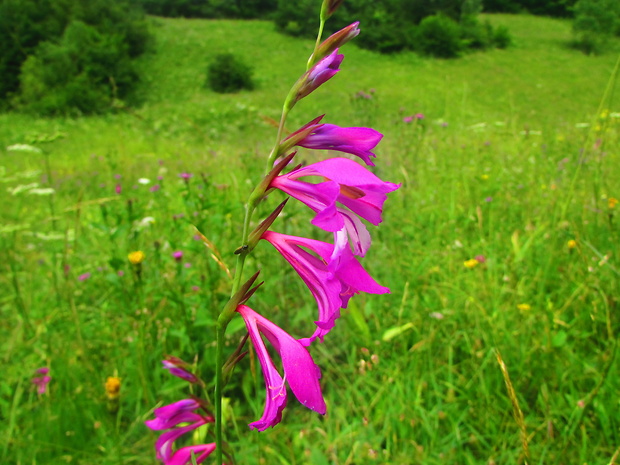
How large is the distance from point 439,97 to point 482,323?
14643mm

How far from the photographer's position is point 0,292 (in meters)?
2.87

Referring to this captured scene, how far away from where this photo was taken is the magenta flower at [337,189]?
0.59 metres

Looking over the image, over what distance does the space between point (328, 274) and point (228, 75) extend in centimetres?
1922

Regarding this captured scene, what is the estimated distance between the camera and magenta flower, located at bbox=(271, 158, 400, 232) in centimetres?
59

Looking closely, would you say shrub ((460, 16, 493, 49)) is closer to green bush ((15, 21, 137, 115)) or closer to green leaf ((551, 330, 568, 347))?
green bush ((15, 21, 137, 115))

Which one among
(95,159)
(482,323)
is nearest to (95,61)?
(95,159)

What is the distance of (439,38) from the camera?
22047 mm

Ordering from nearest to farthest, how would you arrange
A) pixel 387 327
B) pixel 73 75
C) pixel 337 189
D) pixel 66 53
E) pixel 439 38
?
pixel 337 189
pixel 387 327
pixel 66 53
pixel 73 75
pixel 439 38

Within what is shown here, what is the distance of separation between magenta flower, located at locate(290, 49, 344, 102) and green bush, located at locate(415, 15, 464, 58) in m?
23.9

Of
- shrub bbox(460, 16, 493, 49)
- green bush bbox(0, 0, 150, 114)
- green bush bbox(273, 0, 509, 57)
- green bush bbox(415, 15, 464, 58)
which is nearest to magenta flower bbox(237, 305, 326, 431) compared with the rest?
green bush bbox(0, 0, 150, 114)

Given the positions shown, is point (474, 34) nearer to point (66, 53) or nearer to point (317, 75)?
point (66, 53)

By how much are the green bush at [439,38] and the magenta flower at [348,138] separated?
2395cm

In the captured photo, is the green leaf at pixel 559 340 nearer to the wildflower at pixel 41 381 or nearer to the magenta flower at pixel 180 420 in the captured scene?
the magenta flower at pixel 180 420

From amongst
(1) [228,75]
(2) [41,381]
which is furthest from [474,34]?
(2) [41,381]
